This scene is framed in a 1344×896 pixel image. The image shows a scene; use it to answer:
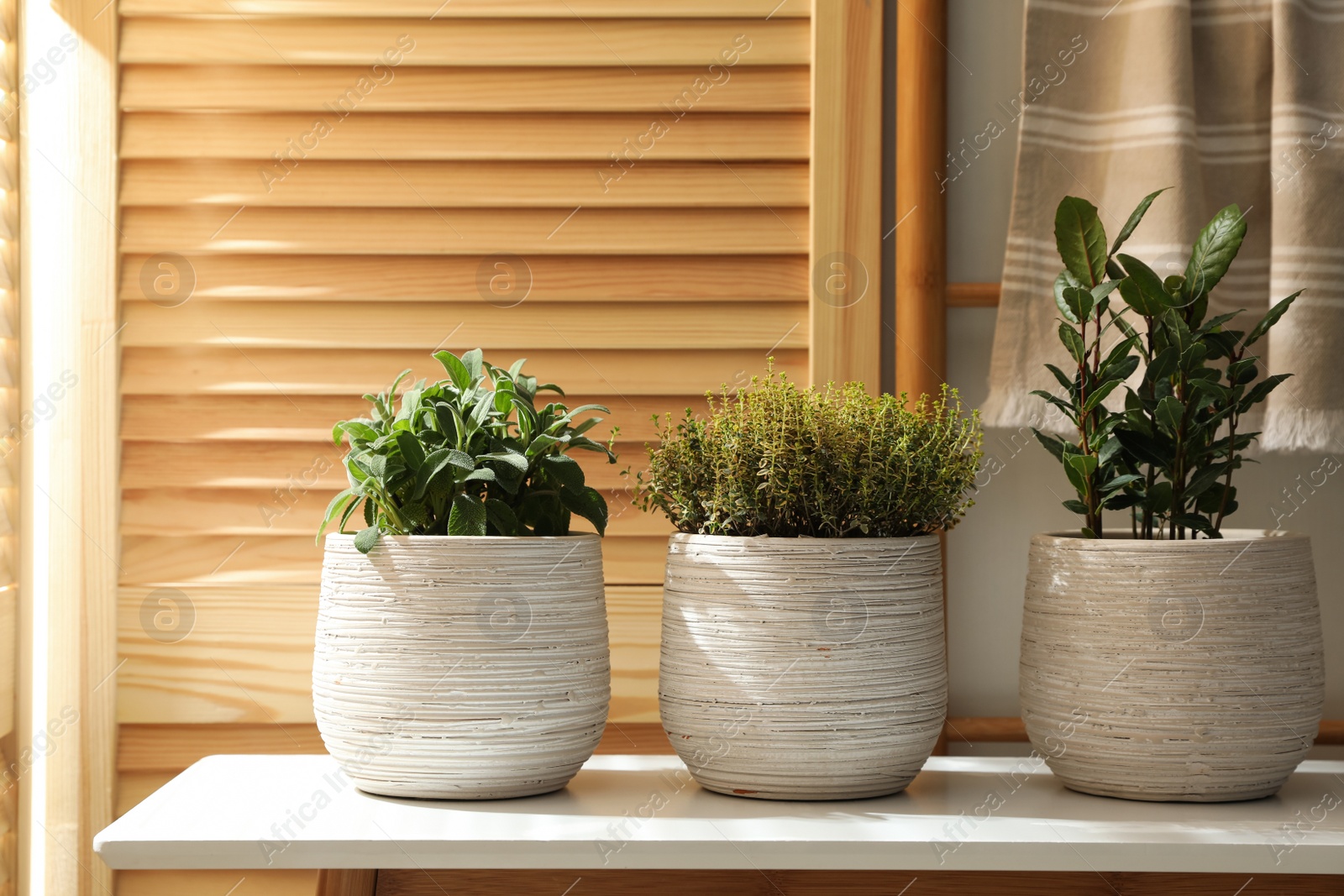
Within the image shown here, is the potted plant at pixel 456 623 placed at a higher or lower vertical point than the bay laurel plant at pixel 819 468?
lower

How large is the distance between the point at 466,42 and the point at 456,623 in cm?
58

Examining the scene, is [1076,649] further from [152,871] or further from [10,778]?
[10,778]

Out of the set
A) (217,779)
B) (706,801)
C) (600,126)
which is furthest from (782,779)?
(600,126)

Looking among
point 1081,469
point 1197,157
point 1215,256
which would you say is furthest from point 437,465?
point 1197,157

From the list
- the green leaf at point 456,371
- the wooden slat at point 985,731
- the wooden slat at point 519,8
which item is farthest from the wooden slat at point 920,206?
the green leaf at point 456,371

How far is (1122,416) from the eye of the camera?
2.70 feet

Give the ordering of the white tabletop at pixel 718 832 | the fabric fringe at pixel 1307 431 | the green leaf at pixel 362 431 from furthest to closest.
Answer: the fabric fringe at pixel 1307 431 → the green leaf at pixel 362 431 → the white tabletop at pixel 718 832

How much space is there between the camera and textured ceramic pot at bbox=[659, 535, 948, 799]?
760 mm

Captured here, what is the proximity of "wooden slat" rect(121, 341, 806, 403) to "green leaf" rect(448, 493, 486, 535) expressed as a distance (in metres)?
0.27

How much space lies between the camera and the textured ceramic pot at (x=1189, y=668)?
776mm

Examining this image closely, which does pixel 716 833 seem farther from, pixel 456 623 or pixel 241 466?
pixel 241 466

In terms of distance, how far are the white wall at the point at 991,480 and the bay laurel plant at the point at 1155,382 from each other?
0.19m

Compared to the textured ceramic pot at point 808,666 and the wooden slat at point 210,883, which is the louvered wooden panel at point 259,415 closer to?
the textured ceramic pot at point 808,666

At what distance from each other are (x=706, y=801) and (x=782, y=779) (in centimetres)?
6
